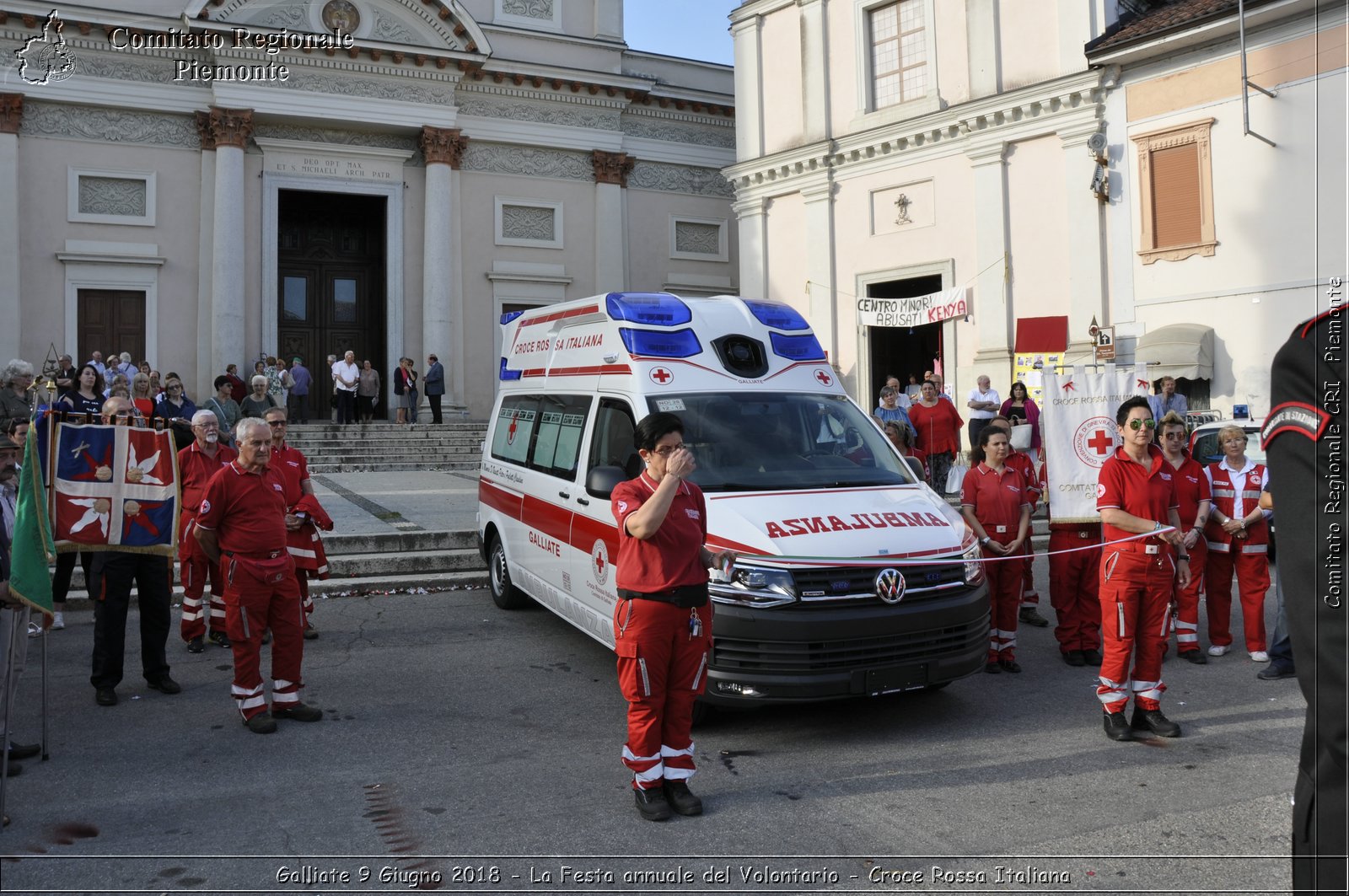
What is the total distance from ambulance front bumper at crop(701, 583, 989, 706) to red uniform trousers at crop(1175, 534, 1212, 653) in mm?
2521

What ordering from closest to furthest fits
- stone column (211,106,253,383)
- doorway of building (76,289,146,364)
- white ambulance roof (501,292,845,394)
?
white ambulance roof (501,292,845,394), doorway of building (76,289,146,364), stone column (211,106,253,383)

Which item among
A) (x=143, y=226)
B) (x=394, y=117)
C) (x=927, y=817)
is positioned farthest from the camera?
(x=394, y=117)

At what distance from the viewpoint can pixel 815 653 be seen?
17.7 feet

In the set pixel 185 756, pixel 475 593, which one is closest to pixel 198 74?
pixel 475 593

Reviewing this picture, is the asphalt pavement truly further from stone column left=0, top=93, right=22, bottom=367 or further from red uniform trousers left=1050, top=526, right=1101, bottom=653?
stone column left=0, top=93, right=22, bottom=367

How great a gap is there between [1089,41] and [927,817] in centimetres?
1809

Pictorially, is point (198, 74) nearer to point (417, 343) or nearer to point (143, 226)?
point (143, 226)

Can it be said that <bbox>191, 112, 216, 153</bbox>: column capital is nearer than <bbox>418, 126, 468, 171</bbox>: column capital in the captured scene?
Yes

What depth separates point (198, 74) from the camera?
24188 mm

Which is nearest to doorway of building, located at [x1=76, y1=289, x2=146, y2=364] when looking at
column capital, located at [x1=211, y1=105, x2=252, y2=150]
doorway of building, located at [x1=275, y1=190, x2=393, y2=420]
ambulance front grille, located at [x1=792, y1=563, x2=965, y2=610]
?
doorway of building, located at [x1=275, y1=190, x2=393, y2=420]

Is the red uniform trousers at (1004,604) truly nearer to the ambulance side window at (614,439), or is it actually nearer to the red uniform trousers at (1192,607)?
the red uniform trousers at (1192,607)

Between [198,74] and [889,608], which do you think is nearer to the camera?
[889,608]

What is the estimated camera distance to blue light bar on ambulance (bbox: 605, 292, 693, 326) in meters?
7.13

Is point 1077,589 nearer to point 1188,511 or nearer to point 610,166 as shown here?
point 1188,511
